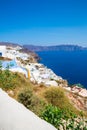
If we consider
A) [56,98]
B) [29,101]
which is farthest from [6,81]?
[29,101]

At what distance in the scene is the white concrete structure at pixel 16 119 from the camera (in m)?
3.71

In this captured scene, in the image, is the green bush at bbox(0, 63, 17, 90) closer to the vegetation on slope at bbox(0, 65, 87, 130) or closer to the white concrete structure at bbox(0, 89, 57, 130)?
the vegetation on slope at bbox(0, 65, 87, 130)

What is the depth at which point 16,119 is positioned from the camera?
382 cm

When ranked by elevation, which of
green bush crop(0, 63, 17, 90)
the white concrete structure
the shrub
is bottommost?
the shrub

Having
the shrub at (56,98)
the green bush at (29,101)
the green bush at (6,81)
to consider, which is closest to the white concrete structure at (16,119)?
the green bush at (29,101)

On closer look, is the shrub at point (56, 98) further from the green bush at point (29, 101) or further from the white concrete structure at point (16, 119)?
the white concrete structure at point (16, 119)

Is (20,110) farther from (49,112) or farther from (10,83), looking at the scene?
(10,83)

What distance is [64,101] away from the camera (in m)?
14.7

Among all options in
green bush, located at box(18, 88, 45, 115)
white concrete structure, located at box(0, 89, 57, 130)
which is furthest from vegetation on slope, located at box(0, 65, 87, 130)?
white concrete structure, located at box(0, 89, 57, 130)

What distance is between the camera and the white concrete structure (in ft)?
12.2

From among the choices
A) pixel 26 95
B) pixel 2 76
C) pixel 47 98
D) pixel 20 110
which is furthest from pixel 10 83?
pixel 20 110

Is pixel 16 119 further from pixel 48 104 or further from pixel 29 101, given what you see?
pixel 29 101

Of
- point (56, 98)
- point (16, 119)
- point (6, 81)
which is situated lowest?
point (56, 98)

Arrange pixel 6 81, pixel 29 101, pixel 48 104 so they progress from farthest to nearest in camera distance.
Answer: pixel 6 81
pixel 29 101
pixel 48 104
